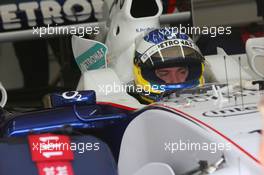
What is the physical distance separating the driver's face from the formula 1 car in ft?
0.40

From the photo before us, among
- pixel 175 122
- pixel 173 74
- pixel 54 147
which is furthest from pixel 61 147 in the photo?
pixel 173 74

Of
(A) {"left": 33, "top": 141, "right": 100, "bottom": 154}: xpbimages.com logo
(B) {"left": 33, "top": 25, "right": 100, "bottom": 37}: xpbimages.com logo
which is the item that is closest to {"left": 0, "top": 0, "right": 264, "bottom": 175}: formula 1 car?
(A) {"left": 33, "top": 141, "right": 100, "bottom": 154}: xpbimages.com logo

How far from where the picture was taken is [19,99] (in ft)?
9.40

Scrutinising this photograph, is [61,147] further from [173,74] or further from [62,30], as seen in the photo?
[62,30]

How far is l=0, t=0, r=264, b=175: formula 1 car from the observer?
965 mm

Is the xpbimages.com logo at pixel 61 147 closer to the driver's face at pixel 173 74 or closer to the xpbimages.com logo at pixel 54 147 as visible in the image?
the xpbimages.com logo at pixel 54 147

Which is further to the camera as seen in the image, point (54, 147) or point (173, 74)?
point (173, 74)

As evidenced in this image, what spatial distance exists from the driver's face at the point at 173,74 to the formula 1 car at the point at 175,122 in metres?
0.12

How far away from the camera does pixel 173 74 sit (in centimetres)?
161

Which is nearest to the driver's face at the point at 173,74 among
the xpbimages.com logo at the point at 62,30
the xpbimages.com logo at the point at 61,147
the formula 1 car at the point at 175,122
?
the formula 1 car at the point at 175,122

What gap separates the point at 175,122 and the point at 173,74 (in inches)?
19.6

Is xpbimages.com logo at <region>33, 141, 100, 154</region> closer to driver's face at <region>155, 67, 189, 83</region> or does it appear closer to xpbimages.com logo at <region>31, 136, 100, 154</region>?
xpbimages.com logo at <region>31, 136, 100, 154</region>

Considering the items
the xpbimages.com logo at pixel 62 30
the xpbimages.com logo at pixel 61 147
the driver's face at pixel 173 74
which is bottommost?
the xpbimages.com logo at pixel 61 147

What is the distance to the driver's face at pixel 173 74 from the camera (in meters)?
1.61
